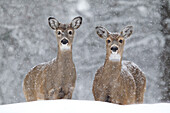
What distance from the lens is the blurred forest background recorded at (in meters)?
18.4

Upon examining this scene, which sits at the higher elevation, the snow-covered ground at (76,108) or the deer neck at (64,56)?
the deer neck at (64,56)

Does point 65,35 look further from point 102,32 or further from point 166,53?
point 166,53

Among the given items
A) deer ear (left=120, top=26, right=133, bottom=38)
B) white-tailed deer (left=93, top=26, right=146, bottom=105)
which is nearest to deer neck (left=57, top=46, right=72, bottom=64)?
white-tailed deer (left=93, top=26, right=146, bottom=105)

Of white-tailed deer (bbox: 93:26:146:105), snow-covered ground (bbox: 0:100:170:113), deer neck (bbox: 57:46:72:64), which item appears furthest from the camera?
deer neck (bbox: 57:46:72:64)

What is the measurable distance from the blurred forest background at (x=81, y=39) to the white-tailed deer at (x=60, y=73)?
868 cm

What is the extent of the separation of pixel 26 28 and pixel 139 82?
35.8 feet

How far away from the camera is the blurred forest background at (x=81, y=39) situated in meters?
18.4

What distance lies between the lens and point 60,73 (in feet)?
30.0

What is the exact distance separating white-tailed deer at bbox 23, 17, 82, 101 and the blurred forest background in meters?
8.68

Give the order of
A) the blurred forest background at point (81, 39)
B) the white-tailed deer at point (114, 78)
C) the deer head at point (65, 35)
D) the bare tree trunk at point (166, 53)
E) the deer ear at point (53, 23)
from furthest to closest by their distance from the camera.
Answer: the blurred forest background at point (81, 39) < the bare tree trunk at point (166, 53) < the deer ear at point (53, 23) < the deer head at point (65, 35) < the white-tailed deer at point (114, 78)

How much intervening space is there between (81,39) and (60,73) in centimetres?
987

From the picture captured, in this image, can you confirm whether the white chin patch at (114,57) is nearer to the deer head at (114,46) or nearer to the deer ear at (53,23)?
the deer head at (114,46)

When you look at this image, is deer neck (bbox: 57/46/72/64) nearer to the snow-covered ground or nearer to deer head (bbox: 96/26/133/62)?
deer head (bbox: 96/26/133/62)

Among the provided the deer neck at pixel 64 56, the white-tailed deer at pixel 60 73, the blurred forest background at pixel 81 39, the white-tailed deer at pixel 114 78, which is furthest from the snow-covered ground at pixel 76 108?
the blurred forest background at pixel 81 39
